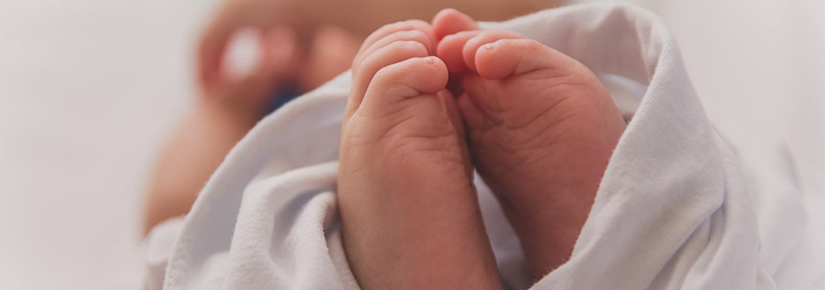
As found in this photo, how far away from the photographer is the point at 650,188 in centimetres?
51

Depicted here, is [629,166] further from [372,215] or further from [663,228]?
[372,215]

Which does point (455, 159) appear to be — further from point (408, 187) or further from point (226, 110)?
point (226, 110)

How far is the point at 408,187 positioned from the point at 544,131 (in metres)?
0.11

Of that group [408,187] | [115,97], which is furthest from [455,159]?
[115,97]

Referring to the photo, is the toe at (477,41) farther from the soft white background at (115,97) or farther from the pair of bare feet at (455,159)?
the soft white background at (115,97)

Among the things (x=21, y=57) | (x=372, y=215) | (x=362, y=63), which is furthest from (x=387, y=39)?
(x=21, y=57)

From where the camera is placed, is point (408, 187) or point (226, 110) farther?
point (226, 110)

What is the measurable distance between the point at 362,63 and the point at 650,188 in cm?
24

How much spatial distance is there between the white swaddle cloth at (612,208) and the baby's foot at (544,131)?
0.02 metres

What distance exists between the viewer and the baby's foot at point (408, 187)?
503 mm

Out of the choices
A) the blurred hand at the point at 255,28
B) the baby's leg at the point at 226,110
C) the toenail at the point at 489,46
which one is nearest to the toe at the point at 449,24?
the toenail at the point at 489,46

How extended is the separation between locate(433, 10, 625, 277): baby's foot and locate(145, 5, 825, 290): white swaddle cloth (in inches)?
0.9

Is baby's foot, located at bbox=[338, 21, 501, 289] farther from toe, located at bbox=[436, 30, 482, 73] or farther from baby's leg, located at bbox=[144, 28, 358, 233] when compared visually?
baby's leg, located at bbox=[144, 28, 358, 233]

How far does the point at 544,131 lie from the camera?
0.53 meters
